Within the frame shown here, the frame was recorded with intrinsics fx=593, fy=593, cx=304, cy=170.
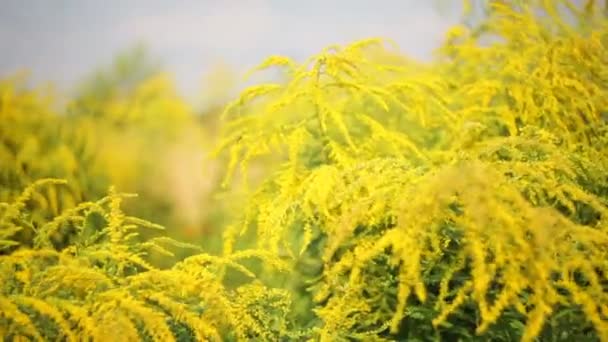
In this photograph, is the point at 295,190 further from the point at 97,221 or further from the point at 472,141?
the point at 97,221

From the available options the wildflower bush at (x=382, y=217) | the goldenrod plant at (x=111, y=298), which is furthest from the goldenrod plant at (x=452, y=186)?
the goldenrod plant at (x=111, y=298)

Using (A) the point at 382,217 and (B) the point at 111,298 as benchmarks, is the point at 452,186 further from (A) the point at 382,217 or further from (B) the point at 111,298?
(B) the point at 111,298

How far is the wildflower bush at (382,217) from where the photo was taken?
1386 mm

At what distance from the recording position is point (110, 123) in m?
3.03

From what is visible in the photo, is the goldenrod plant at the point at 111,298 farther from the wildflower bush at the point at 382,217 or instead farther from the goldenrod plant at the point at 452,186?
the goldenrod plant at the point at 452,186

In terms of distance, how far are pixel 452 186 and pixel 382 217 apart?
0.52 meters

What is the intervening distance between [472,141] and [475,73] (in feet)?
3.72

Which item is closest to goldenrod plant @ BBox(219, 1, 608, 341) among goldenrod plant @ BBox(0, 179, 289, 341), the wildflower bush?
the wildflower bush

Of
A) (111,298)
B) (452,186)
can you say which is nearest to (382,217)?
(452,186)

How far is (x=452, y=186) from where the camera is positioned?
132 cm

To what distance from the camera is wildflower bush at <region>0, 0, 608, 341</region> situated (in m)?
1.39

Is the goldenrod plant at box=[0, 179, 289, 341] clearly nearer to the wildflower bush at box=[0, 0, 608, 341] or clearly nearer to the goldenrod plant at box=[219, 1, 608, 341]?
the wildflower bush at box=[0, 0, 608, 341]

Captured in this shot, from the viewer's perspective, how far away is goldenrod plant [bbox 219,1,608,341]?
1379 millimetres

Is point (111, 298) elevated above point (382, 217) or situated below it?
below
